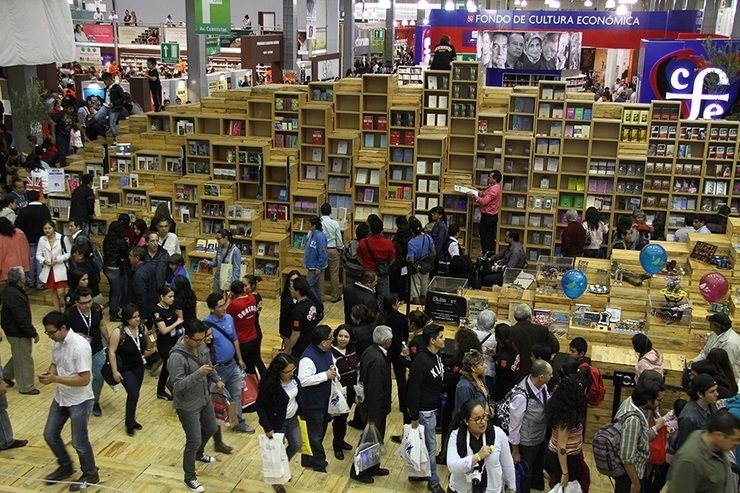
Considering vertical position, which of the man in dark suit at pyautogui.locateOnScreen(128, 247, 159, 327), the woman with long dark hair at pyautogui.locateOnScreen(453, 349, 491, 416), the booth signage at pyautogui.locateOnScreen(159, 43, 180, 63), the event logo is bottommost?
the man in dark suit at pyautogui.locateOnScreen(128, 247, 159, 327)

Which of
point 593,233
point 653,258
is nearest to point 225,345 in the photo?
point 653,258

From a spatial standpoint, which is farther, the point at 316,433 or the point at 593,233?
the point at 593,233

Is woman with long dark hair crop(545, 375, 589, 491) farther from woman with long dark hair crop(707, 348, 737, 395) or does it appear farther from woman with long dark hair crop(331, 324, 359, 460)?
woman with long dark hair crop(331, 324, 359, 460)

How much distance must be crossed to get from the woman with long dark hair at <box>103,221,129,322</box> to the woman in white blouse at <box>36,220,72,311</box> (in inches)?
19.8

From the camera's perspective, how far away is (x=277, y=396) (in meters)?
6.07

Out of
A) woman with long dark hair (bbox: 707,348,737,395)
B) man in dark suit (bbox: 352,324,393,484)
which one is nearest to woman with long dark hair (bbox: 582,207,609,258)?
woman with long dark hair (bbox: 707,348,737,395)

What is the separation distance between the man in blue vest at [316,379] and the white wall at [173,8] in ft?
118

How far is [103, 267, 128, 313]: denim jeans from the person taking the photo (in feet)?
35.6

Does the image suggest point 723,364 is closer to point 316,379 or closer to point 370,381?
point 370,381

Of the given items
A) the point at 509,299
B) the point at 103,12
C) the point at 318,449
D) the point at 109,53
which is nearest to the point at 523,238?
the point at 509,299

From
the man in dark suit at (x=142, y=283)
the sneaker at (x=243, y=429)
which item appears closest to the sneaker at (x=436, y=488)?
the sneaker at (x=243, y=429)

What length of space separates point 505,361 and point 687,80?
40.1ft

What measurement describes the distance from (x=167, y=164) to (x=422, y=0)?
2319cm

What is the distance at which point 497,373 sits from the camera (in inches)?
278
